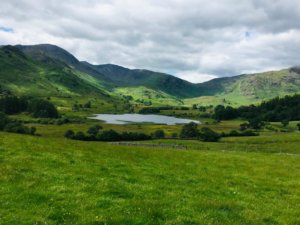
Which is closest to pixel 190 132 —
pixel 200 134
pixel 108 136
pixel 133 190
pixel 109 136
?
pixel 200 134

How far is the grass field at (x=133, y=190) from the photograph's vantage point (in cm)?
1620

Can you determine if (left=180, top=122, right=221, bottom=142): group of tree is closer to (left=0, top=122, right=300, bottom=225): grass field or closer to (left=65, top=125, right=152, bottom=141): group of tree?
(left=65, top=125, right=152, bottom=141): group of tree

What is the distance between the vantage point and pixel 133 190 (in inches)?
819

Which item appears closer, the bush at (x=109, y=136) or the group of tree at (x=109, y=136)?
the bush at (x=109, y=136)

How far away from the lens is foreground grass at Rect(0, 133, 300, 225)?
16.2m

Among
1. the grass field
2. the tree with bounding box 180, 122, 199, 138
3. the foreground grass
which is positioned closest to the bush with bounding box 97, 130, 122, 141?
the tree with bounding box 180, 122, 199, 138

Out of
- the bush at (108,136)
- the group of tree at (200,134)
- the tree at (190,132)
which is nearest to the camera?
the group of tree at (200,134)

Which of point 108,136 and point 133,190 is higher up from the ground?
point 133,190

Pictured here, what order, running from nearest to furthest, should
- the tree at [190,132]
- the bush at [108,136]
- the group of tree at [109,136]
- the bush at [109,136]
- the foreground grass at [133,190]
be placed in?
the foreground grass at [133,190] < the bush at [108,136] < the bush at [109,136] < the group of tree at [109,136] < the tree at [190,132]

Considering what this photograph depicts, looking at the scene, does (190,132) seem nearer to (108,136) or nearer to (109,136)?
(109,136)

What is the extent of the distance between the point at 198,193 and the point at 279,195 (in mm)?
6207

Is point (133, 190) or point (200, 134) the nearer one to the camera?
point (133, 190)

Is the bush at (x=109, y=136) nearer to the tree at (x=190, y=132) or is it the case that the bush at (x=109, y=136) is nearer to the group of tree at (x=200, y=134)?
the tree at (x=190, y=132)

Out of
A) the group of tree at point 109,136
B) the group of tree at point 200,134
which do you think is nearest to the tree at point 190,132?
the group of tree at point 200,134
